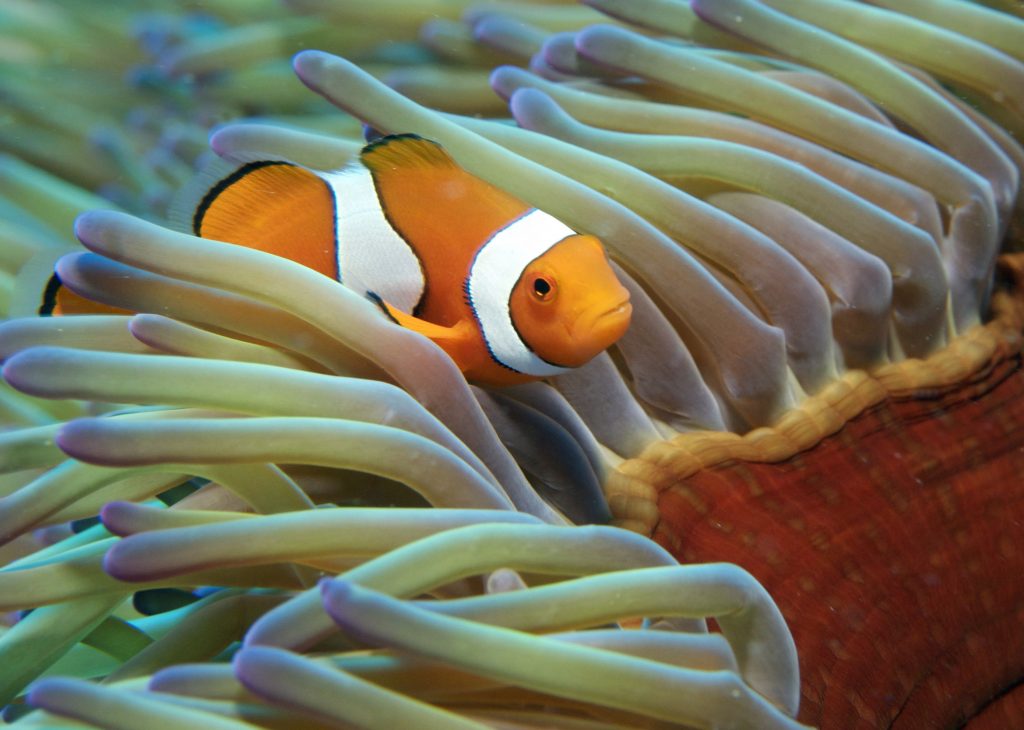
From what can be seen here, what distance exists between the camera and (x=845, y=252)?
102cm

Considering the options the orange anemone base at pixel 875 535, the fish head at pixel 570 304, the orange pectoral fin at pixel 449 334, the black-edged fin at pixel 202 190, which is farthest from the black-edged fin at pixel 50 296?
the orange anemone base at pixel 875 535

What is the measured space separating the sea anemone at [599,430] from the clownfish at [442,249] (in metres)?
0.06

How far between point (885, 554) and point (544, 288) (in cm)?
40

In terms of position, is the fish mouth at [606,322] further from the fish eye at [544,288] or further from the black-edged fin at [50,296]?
the black-edged fin at [50,296]

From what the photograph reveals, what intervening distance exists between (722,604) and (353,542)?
10.0 inches

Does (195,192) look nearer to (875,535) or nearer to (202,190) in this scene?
(202,190)

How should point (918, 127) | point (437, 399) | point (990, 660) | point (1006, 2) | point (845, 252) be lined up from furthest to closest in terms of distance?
point (1006, 2), point (918, 127), point (845, 252), point (990, 660), point (437, 399)

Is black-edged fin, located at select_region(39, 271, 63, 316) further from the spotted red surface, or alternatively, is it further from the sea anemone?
the spotted red surface

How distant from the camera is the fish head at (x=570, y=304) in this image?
0.83m

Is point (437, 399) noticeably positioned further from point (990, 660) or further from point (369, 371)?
point (990, 660)

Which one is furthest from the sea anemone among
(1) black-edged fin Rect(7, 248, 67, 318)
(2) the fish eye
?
(2) the fish eye

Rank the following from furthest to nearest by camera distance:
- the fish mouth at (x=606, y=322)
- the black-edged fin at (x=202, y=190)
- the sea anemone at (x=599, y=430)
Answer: the black-edged fin at (x=202, y=190)
the fish mouth at (x=606, y=322)
the sea anemone at (x=599, y=430)

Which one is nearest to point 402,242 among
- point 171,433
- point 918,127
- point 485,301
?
point 485,301

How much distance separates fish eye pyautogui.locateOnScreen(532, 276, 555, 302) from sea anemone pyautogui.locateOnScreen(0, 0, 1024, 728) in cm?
10
